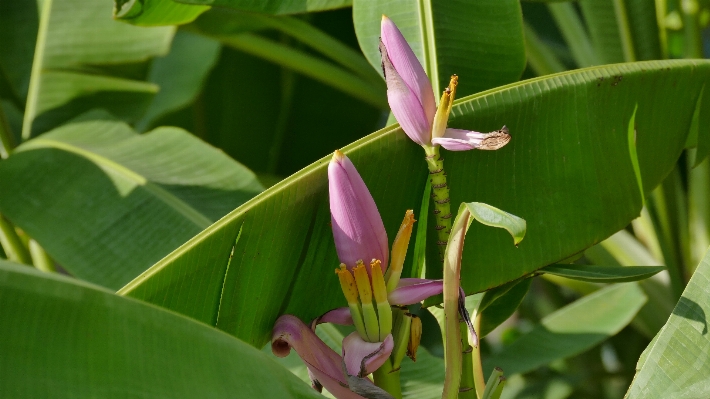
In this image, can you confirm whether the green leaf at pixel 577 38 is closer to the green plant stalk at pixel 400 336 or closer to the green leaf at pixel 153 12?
the green leaf at pixel 153 12

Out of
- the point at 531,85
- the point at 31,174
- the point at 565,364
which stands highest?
the point at 531,85

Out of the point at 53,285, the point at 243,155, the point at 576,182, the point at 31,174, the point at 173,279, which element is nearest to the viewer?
the point at 53,285

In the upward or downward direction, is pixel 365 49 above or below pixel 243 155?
above

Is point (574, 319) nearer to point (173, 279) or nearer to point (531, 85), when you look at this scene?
point (531, 85)

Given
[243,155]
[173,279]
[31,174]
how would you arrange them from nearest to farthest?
1. [173,279]
2. [31,174]
3. [243,155]

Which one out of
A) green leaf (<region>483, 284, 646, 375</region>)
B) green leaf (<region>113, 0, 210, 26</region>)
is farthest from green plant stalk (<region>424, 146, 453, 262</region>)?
green leaf (<region>483, 284, 646, 375</region>)

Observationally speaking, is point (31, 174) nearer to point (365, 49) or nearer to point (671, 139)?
point (365, 49)

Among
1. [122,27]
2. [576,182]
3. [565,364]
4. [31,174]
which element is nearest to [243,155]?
[122,27]

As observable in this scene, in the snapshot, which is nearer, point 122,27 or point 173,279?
point 173,279
